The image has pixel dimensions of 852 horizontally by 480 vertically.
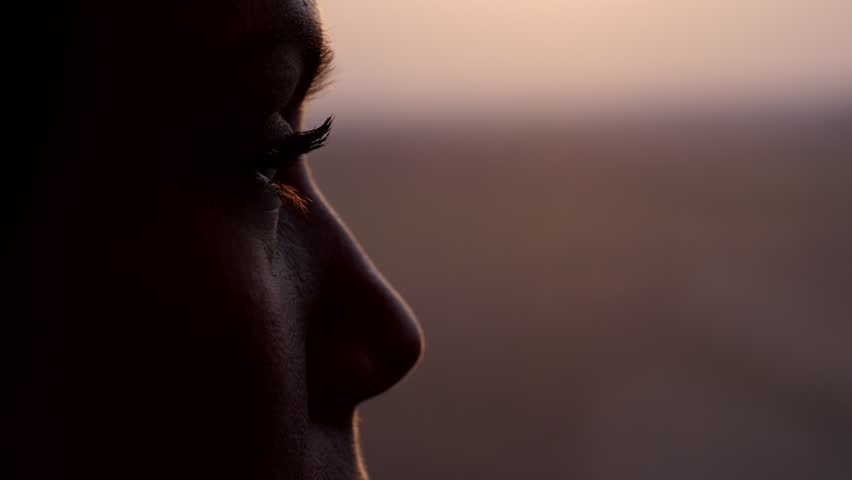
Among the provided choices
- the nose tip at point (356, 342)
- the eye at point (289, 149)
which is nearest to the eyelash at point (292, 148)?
the eye at point (289, 149)

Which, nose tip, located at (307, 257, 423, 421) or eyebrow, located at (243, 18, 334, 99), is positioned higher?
eyebrow, located at (243, 18, 334, 99)

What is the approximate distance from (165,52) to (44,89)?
6cm

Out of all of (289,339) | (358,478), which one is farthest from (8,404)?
(358,478)

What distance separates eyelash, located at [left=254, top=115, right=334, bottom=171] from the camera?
0.47 meters

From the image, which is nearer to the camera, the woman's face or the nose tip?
the woman's face

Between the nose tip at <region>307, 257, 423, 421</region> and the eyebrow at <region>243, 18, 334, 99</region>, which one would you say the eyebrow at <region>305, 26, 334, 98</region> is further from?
the nose tip at <region>307, 257, 423, 421</region>

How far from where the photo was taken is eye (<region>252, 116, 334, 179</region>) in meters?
0.47

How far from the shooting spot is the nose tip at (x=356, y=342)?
0.52 m

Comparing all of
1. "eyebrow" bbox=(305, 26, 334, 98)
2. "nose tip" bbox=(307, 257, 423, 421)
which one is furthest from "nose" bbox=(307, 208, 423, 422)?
"eyebrow" bbox=(305, 26, 334, 98)

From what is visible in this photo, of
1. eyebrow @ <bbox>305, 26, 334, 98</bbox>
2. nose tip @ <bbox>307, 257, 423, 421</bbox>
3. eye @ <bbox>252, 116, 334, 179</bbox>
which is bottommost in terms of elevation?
nose tip @ <bbox>307, 257, 423, 421</bbox>

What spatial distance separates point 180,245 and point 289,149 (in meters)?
0.10

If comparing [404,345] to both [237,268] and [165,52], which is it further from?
[165,52]

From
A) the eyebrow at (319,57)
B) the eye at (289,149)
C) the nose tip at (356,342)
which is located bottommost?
the nose tip at (356,342)

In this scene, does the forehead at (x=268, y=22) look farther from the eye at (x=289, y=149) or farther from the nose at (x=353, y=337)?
the nose at (x=353, y=337)
